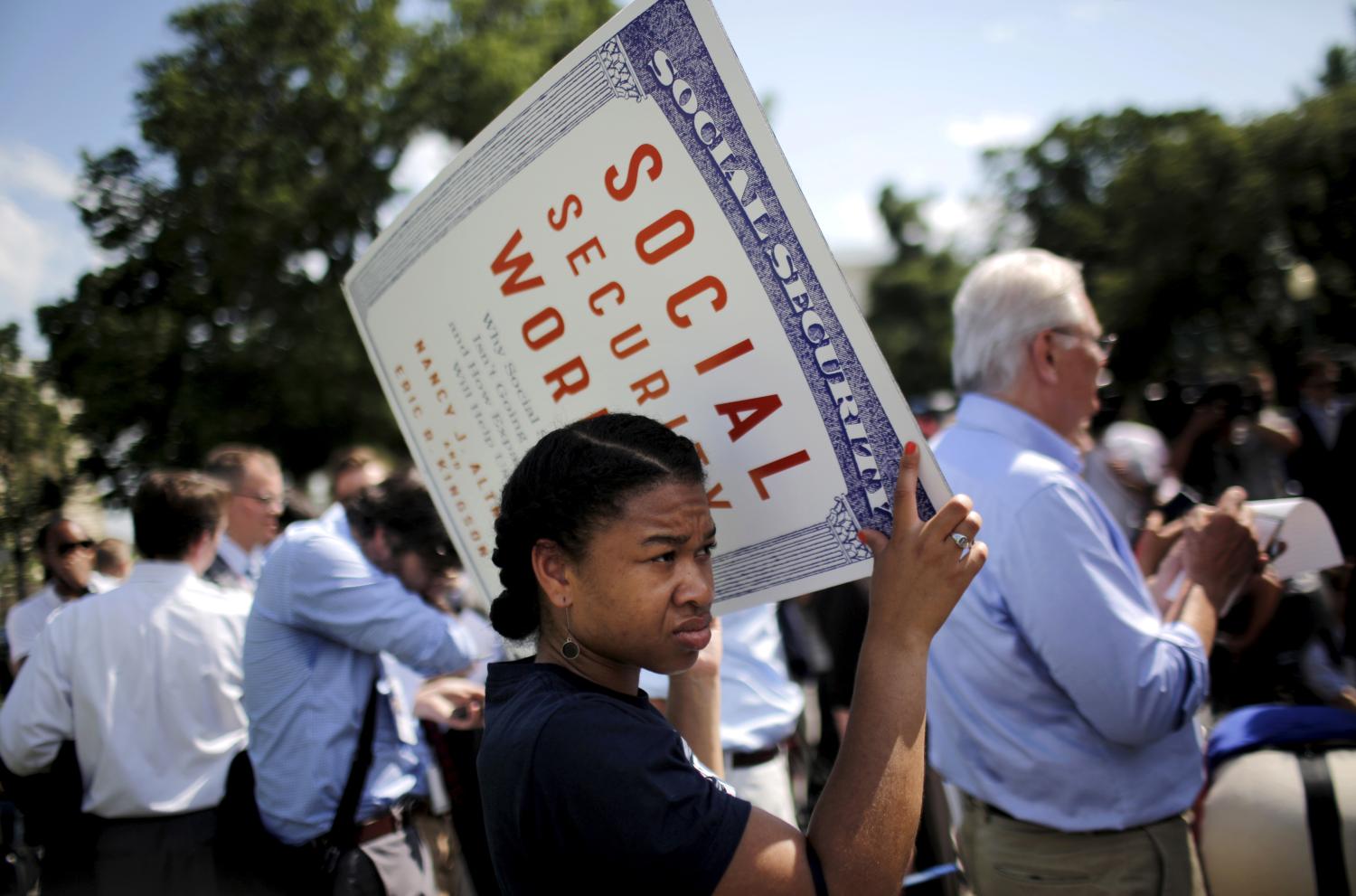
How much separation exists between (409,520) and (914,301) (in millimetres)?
54771

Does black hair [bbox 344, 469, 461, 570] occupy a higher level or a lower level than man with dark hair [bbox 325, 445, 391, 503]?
lower

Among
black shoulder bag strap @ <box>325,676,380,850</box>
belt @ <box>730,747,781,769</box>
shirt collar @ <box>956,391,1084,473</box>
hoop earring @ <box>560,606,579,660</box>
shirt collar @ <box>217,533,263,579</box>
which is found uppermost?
shirt collar @ <box>217,533,263,579</box>

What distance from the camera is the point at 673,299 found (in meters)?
1.58

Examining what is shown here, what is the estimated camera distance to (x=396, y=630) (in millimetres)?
2828

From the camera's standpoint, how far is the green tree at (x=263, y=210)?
20.0 metres

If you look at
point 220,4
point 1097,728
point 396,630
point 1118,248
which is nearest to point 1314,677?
point 1097,728

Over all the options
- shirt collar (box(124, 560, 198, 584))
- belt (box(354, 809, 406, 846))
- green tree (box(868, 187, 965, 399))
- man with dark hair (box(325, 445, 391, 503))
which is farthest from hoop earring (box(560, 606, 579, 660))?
green tree (box(868, 187, 965, 399))

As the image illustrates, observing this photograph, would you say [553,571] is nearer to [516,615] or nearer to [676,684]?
[516,615]

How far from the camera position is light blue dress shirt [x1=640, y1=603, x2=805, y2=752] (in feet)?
11.2

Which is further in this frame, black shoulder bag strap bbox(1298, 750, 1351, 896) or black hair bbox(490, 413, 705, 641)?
black shoulder bag strap bbox(1298, 750, 1351, 896)

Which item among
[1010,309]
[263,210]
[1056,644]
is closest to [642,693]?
[1056,644]

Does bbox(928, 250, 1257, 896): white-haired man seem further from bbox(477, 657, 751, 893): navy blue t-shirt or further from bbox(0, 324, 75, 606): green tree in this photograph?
bbox(0, 324, 75, 606): green tree

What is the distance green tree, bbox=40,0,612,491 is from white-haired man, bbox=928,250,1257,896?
63.3ft

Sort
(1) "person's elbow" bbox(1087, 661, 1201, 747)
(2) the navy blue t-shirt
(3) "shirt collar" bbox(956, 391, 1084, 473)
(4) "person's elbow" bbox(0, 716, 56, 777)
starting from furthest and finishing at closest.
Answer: (4) "person's elbow" bbox(0, 716, 56, 777)
(3) "shirt collar" bbox(956, 391, 1084, 473)
(1) "person's elbow" bbox(1087, 661, 1201, 747)
(2) the navy blue t-shirt
